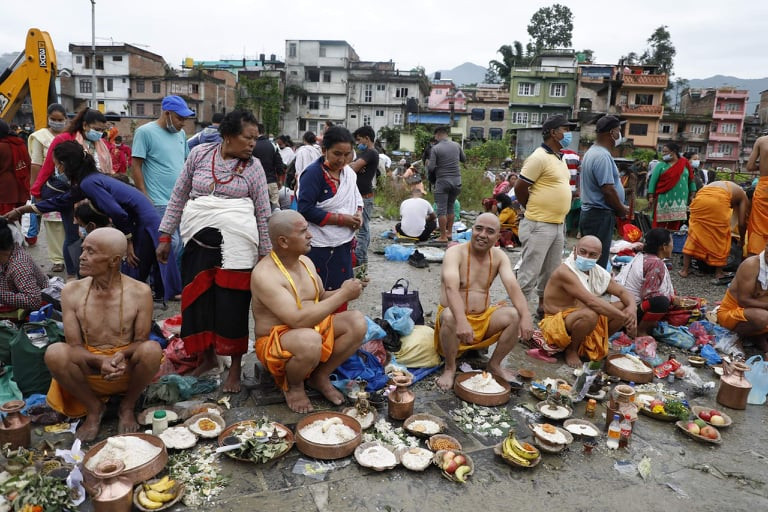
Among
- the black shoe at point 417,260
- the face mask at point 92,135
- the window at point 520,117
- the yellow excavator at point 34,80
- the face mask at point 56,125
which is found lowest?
the black shoe at point 417,260

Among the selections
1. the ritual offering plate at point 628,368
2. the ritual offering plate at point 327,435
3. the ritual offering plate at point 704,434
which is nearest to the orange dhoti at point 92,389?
the ritual offering plate at point 327,435

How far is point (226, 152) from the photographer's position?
3.67 meters

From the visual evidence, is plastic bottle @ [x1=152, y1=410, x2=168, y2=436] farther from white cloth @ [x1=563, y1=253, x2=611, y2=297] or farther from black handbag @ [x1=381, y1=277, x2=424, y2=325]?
white cloth @ [x1=563, y1=253, x2=611, y2=297]

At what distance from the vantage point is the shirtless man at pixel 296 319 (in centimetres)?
339

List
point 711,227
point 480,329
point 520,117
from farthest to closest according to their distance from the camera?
point 520,117, point 711,227, point 480,329

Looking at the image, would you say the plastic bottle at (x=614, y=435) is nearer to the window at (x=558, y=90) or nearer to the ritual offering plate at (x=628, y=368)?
the ritual offering plate at (x=628, y=368)

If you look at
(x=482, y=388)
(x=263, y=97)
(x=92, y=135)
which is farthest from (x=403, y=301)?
(x=263, y=97)

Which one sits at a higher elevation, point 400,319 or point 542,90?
point 542,90

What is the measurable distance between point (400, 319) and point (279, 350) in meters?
1.42

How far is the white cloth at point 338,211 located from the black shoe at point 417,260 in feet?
12.0

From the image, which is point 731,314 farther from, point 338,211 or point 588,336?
point 338,211

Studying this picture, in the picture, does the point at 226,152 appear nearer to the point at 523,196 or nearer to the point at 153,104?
the point at 523,196

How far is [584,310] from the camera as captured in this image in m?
4.52

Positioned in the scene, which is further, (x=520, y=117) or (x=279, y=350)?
(x=520, y=117)
